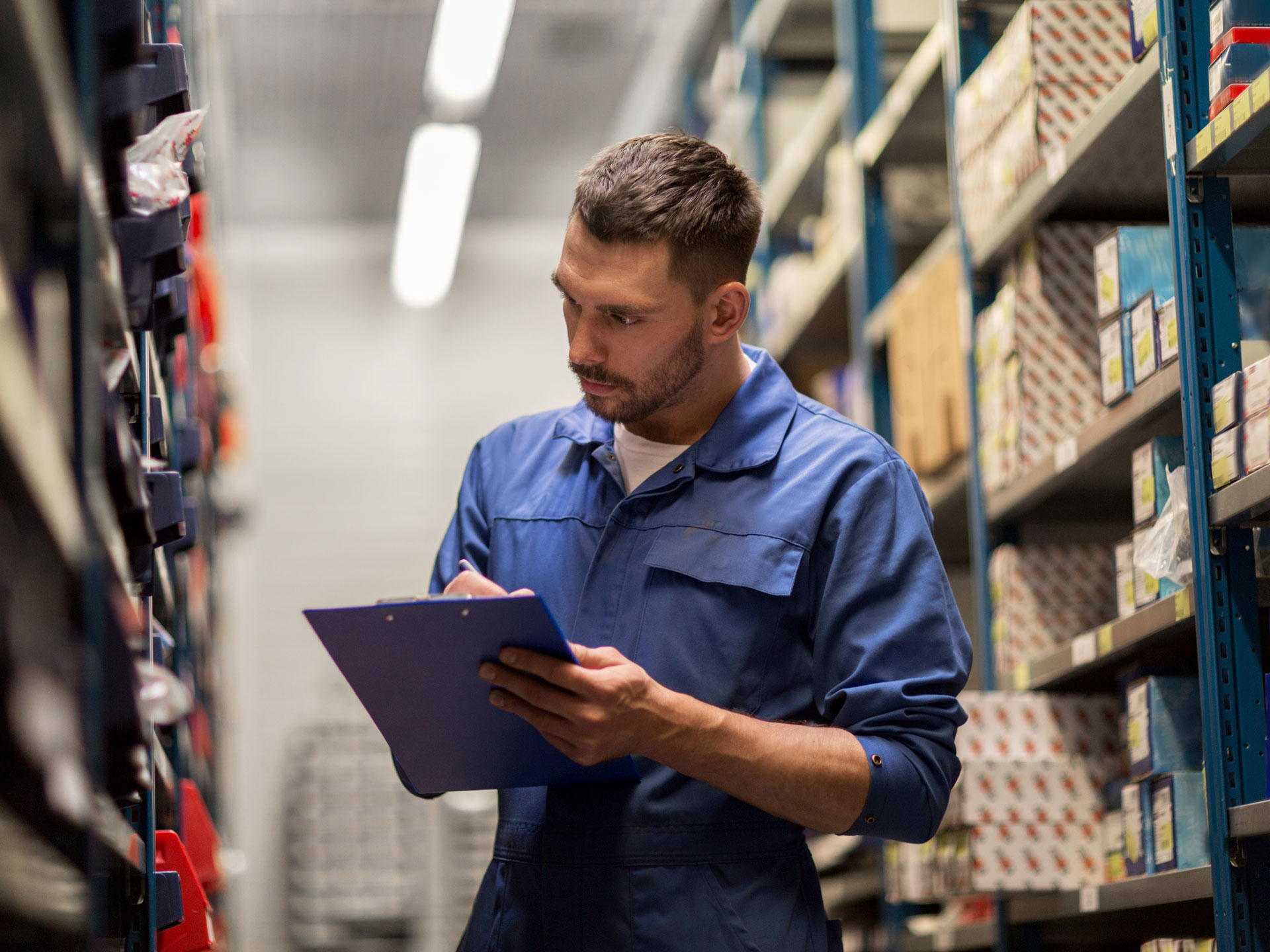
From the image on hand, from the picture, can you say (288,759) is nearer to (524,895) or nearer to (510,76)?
(510,76)

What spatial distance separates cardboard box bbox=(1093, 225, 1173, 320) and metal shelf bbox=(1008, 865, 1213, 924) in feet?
3.55

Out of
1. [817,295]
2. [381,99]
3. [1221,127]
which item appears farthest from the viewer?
[381,99]

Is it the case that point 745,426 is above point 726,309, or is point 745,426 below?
below

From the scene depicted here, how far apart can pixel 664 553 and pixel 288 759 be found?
7506 millimetres

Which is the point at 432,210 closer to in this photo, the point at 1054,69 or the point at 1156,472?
the point at 1054,69

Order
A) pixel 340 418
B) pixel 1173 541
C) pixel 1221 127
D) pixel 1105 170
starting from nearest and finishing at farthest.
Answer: pixel 1221 127
pixel 1173 541
pixel 1105 170
pixel 340 418

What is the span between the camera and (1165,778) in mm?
2686

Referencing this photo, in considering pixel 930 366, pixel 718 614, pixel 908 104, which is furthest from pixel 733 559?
pixel 908 104

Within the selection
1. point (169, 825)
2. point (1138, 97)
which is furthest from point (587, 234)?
point (169, 825)

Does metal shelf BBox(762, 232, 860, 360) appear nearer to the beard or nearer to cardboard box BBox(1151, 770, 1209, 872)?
cardboard box BBox(1151, 770, 1209, 872)

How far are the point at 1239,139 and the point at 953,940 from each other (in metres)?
2.37

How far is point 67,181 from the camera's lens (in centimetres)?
118

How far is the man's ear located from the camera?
→ 2184mm

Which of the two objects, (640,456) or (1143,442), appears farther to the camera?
(1143,442)
